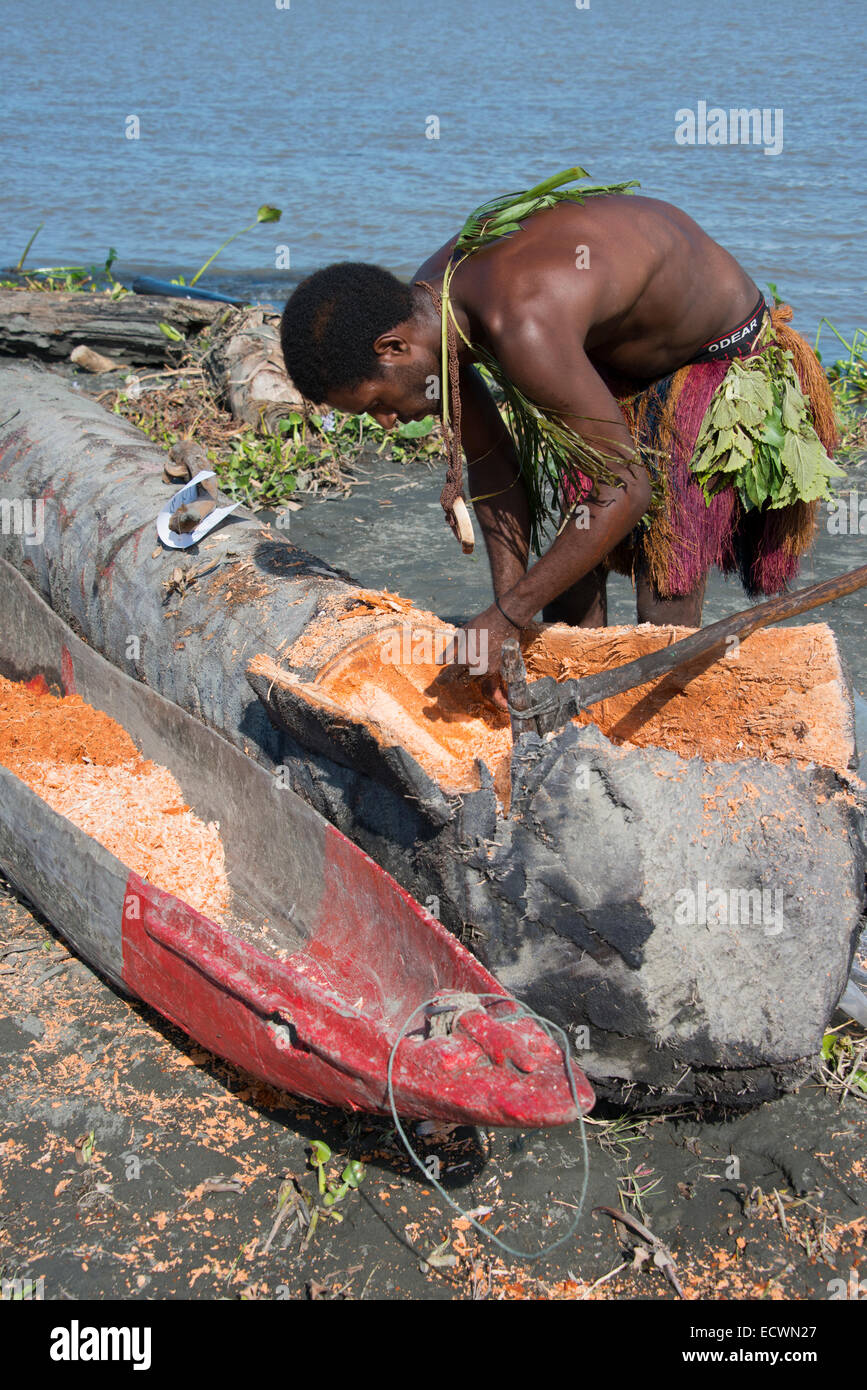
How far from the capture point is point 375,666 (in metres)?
3.02

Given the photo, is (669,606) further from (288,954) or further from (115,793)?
(115,793)

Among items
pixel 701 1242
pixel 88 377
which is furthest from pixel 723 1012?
pixel 88 377

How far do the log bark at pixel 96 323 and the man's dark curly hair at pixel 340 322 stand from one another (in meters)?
5.29

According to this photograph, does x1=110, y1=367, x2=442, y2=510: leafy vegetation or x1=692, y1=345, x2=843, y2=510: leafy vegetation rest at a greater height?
x1=692, y1=345, x2=843, y2=510: leafy vegetation

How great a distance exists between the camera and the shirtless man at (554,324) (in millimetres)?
2439

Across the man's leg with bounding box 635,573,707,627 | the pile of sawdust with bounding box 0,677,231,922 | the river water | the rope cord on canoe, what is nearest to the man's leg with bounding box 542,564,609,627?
the man's leg with bounding box 635,573,707,627

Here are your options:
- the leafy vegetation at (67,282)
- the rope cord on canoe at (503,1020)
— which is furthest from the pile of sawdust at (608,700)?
the leafy vegetation at (67,282)

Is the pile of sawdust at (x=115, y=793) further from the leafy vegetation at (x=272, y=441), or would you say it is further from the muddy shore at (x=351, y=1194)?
the leafy vegetation at (x=272, y=441)

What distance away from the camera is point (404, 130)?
16891mm

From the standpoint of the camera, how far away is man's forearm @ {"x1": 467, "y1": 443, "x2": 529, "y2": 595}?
128 inches

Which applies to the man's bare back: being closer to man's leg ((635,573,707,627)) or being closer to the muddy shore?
man's leg ((635,573,707,627))

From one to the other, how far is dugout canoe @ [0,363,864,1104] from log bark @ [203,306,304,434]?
13.2 feet

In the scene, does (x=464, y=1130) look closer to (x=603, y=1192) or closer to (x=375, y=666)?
(x=603, y=1192)

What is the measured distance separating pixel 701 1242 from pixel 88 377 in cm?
699
